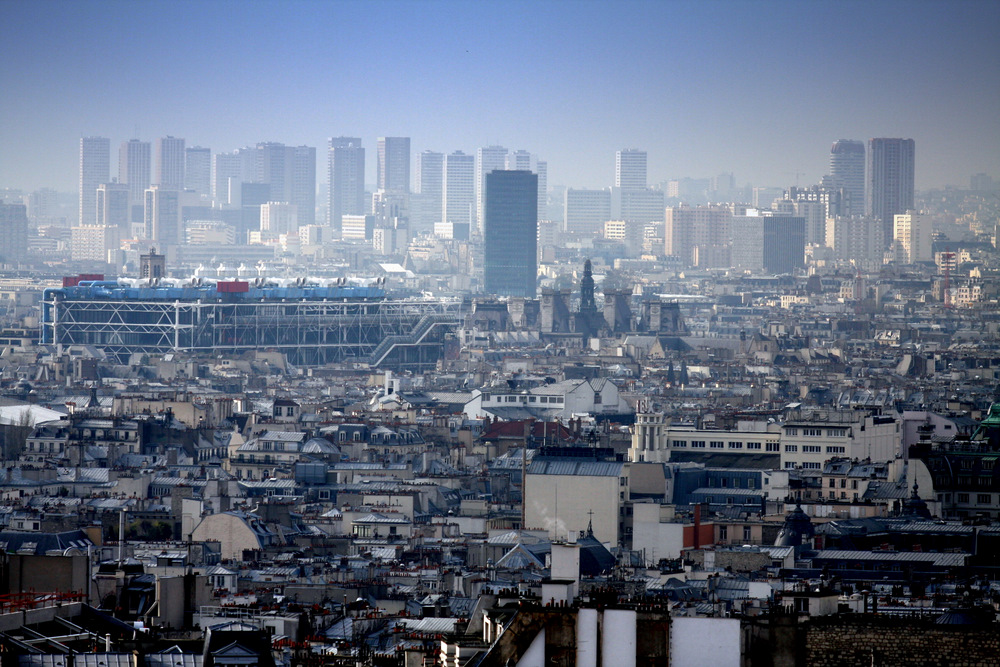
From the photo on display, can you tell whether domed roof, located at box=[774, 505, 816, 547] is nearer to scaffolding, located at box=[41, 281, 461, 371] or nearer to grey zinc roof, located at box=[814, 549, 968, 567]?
grey zinc roof, located at box=[814, 549, 968, 567]

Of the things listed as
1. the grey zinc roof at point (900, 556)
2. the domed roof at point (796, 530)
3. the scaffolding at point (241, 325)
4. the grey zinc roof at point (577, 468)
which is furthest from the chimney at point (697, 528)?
the scaffolding at point (241, 325)

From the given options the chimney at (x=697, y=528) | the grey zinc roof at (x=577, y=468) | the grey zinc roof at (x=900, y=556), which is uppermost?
the grey zinc roof at (x=577, y=468)

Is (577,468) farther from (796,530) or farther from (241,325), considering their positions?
(241,325)

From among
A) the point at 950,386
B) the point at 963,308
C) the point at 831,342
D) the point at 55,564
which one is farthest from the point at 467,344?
the point at 55,564

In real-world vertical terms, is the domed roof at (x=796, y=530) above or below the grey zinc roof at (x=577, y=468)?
below

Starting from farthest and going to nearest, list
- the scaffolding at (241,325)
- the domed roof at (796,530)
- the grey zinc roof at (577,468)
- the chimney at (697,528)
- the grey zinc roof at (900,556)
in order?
the scaffolding at (241,325), the grey zinc roof at (577,468), the chimney at (697,528), the domed roof at (796,530), the grey zinc roof at (900,556)

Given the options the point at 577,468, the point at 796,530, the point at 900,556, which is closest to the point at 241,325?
the point at 577,468

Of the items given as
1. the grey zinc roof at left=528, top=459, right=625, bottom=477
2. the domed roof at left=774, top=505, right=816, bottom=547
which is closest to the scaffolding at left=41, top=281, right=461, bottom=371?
the grey zinc roof at left=528, top=459, right=625, bottom=477

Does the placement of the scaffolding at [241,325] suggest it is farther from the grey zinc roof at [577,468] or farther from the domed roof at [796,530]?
the domed roof at [796,530]

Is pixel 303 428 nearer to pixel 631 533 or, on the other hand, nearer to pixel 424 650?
pixel 631 533
